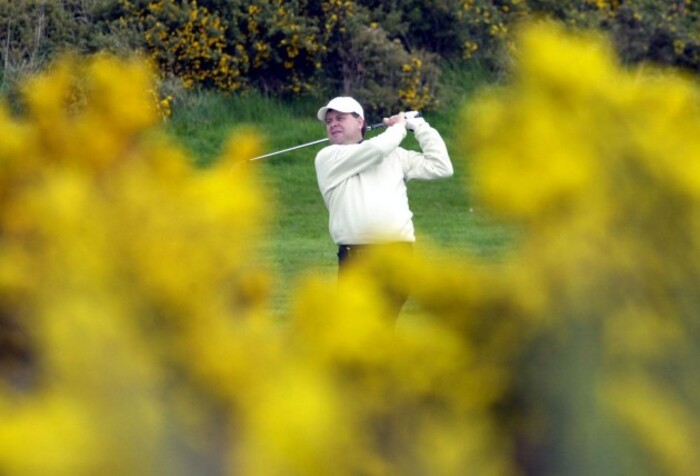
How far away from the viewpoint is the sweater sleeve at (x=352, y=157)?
746 cm

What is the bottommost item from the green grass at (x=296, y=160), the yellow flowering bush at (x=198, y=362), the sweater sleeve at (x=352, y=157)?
the green grass at (x=296, y=160)

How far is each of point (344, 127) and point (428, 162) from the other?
22.1 inches

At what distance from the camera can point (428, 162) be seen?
7.98m

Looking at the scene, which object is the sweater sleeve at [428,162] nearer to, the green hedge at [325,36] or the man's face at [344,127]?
the man's face at [344,127]

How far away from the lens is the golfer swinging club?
7.33 metres

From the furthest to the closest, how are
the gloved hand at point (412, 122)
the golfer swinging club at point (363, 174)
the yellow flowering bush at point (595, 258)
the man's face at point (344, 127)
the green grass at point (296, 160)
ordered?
the green grass at point (296, 160)
the gloved hand at point (412, 122)
the man's face at point (344, 127)
the golfer swinging club at point (363, 174)
the yellow flowering bush at point (595, 258)

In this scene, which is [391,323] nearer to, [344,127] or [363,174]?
[363,174]

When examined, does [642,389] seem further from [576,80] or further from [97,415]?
[97,415]

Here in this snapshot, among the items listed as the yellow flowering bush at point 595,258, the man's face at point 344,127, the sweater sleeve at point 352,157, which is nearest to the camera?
the yellow flowering bush at point 595,258

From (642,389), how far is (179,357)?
508 millimetres

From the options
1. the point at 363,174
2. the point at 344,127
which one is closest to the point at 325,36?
the point at 344,127

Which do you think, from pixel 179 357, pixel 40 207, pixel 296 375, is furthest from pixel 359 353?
pixel 40 207

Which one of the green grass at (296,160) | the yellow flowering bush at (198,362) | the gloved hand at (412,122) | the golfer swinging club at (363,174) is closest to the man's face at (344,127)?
the golfer swinging club at (363,174)

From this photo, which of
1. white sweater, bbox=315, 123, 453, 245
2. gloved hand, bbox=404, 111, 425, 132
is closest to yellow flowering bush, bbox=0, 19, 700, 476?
white sweater, bbox=315, 123, 453, 245
